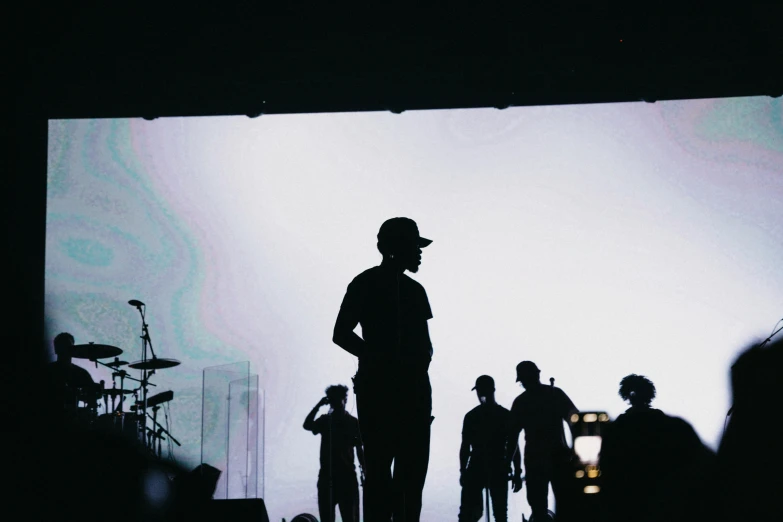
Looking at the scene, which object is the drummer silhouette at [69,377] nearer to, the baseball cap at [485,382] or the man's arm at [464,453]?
the man's arm at [464,453]

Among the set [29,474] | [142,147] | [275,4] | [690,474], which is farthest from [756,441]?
[142,147]

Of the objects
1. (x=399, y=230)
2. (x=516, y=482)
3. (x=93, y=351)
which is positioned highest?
(x=399, y=230)

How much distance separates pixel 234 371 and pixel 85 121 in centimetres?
231

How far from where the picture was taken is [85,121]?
5.87 meters

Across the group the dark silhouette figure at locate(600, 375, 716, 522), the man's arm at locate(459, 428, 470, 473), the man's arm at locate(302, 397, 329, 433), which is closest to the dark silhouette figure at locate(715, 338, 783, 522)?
the dark silhouette figure at locate(600, 375, 716, 522)

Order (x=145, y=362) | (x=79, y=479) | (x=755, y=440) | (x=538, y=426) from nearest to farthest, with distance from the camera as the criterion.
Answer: (x=755, y=440) → (x=79, y=479) → (x=538, y=426) → (x=145, y=362)

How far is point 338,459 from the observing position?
202 inches

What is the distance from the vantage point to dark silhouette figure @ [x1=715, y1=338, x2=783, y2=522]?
1.32 meters

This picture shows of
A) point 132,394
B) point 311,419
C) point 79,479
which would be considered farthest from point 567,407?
point 132,394

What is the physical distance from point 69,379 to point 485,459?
9.27ft

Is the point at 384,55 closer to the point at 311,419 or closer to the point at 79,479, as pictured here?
the point at 311,419

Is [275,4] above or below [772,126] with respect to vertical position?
above

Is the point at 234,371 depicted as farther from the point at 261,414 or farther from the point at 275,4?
the point at 275,4

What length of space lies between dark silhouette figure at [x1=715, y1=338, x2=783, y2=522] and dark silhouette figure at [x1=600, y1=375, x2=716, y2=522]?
26 cm
